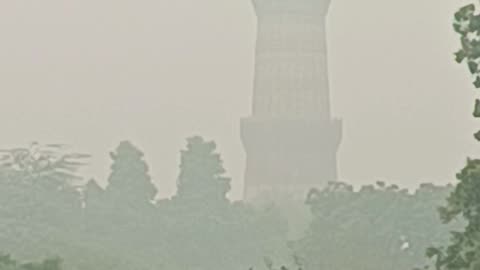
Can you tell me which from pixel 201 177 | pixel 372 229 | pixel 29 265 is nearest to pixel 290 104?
pixel 201 177

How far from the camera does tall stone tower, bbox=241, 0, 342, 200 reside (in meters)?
138

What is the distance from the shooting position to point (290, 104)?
142 m

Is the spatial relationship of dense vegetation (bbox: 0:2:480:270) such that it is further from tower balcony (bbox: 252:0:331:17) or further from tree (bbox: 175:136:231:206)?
tower balcony (bbox: 252:0:331:17)

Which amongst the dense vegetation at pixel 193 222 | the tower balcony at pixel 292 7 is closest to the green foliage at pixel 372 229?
the dense vegetation at pixel 193 222

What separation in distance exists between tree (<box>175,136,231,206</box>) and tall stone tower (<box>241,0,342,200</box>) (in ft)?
162

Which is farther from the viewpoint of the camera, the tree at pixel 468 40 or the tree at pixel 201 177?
Result: the tree at pixel 201 177

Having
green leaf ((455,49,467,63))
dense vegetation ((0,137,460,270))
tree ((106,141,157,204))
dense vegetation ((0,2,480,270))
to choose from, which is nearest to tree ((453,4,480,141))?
green leaf ((455,49,467,63))

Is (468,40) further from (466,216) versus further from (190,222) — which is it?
(190,222)

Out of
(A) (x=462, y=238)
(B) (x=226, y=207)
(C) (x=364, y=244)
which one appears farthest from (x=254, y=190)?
(A) (x=462, y=238)

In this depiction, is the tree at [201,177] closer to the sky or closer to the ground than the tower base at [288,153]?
closer to the ground

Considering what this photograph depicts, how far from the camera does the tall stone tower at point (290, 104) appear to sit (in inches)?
5438

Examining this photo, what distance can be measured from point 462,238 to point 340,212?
48.0m

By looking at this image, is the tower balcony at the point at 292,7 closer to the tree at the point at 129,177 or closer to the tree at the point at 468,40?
the tree at the point at 129,177

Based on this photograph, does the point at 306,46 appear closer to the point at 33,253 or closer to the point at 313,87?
the point at 313,87
